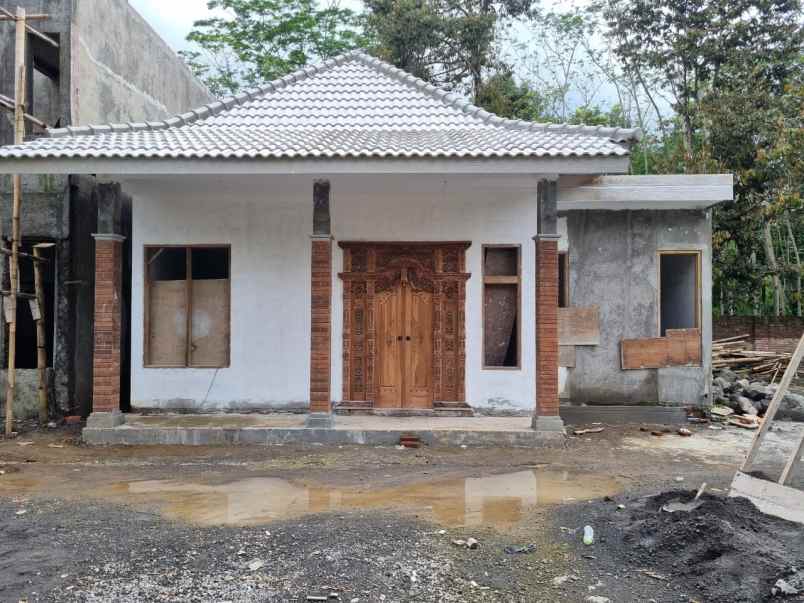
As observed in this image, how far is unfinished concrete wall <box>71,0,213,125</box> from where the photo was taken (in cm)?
994

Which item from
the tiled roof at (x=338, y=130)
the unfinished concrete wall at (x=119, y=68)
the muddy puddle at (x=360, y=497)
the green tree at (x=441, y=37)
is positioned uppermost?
the green tree at (x=441, y=37)

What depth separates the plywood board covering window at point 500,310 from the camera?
30.7ft

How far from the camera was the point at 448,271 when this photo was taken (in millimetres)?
9273

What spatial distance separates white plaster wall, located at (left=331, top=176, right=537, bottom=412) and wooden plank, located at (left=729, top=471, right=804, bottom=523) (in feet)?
14.0

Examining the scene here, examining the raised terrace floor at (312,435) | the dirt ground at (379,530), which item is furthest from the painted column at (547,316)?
the dirt ground at (379,530)

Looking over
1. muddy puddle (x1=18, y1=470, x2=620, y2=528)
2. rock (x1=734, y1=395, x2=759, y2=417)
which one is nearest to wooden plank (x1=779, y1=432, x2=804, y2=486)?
muddy puddle (x1=18, y1=470, x2=620, y2=528)

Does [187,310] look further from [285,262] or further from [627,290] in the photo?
[627,290]

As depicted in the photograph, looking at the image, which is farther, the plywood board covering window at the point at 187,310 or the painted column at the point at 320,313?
the plywood board covering window at the point at 187,310

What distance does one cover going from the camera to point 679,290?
33.8ft

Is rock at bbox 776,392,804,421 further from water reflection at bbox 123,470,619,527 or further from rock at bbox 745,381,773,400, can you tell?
water reflection at bbox 123,470,619,527

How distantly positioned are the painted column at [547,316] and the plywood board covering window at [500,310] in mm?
1218

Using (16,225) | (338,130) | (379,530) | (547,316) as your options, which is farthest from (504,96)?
(379,530)

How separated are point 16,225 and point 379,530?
6.85 metres

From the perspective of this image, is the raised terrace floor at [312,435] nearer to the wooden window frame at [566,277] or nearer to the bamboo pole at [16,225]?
the bamboo pole at [16,225]
